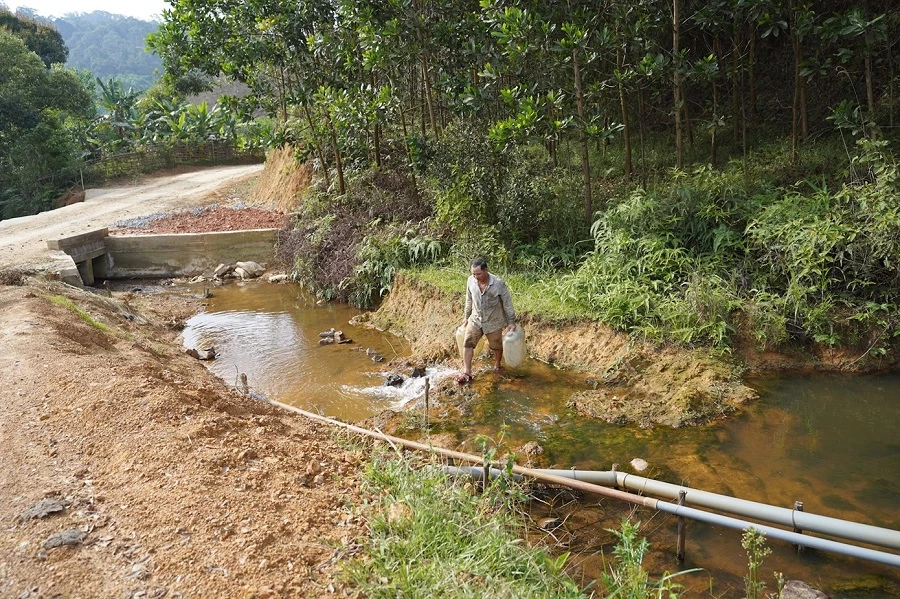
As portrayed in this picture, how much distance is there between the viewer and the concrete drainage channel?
15422 millimetres

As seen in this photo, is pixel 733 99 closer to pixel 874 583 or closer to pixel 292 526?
pixel 874 583

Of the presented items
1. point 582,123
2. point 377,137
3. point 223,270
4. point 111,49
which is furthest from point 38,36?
point 111,49

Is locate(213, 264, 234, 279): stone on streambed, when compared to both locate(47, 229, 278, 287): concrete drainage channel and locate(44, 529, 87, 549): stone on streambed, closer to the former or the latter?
locate(47, 229, 278, 287): concrete drainage channel

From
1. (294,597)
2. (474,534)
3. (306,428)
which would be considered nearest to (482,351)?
(306,428)

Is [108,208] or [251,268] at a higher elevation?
[108,208]

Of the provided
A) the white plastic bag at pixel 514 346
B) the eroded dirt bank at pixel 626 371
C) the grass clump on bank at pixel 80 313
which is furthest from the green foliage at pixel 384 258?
the grass clump on bank at pixel 80 313

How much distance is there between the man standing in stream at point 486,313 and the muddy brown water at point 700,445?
1.43 feet

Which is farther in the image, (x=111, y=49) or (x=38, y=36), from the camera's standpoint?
(x=111, y=49)

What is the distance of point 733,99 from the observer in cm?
1144

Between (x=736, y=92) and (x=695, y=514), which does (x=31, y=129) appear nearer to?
(x=736, y=92)

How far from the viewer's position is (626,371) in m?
7.38

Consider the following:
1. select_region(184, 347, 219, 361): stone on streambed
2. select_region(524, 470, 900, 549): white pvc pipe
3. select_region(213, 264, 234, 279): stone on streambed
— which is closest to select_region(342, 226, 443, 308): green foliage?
select_region(184, 347, 219, 361): stone on streambed

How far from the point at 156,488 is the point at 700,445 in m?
4.72

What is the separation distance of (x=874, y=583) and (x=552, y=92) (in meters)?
7.51
